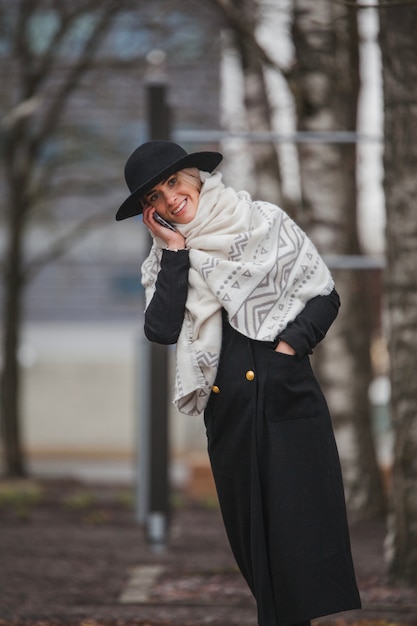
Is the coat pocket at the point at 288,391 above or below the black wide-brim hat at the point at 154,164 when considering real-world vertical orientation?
below

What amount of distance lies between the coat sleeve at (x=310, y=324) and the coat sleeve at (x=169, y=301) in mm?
311

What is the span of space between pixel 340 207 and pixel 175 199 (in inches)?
184

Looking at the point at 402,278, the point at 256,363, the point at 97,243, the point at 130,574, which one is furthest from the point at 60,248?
the point at 256,363

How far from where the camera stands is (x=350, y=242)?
8531 millimetres

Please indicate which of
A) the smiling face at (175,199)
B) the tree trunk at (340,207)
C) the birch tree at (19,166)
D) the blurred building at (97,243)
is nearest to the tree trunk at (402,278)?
the tree trunk at (340,207)

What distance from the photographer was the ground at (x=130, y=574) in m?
5.39

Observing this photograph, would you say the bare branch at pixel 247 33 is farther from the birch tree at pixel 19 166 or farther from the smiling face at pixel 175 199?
the birch tree at pixel 19 166

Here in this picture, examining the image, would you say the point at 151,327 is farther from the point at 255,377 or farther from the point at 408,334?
the point at 408,334

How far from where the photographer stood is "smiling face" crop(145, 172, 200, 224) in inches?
152

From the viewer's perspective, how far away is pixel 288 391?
3.82 metres

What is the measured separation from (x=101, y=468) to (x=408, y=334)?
12513 millimetres

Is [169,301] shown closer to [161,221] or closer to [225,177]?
[161,221]

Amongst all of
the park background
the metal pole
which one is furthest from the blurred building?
the metal pole

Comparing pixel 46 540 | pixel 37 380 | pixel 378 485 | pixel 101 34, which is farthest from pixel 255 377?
pixel 37 380
